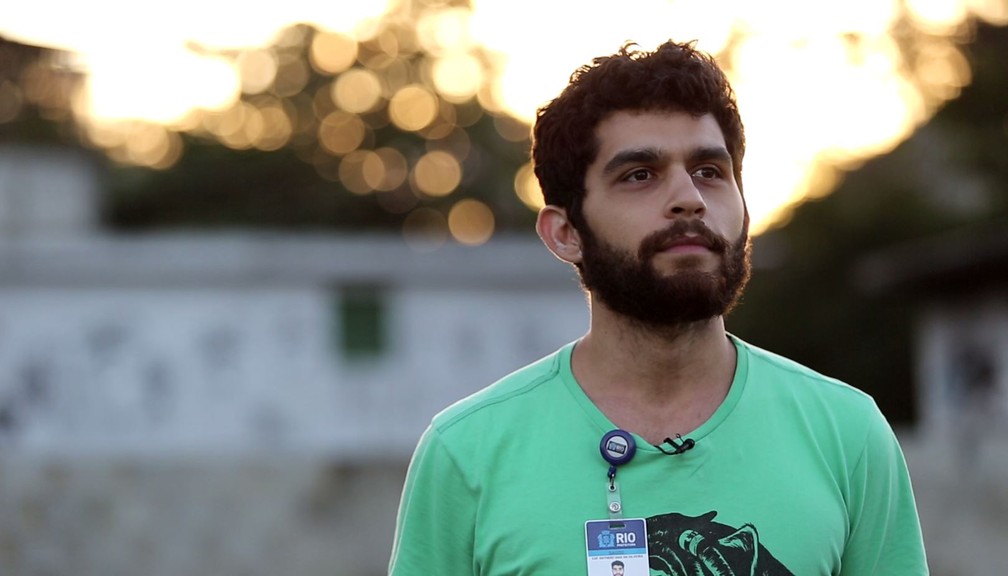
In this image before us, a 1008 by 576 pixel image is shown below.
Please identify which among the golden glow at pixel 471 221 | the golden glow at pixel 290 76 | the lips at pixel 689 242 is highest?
the golden glow at pixel 290 76

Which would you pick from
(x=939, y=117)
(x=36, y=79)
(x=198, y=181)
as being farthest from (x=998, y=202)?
(x=36, y=79)

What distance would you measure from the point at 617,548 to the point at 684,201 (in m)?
0.67

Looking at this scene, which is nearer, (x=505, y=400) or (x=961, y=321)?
(x=505, y=400)

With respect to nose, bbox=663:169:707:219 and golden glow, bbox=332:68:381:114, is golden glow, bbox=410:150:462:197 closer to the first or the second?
golden glow, bbox=332:68:381:114

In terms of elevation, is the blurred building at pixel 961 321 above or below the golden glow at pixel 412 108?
below

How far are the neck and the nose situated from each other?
22 cm

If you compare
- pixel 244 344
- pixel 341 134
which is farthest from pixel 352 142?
pixel 244 344

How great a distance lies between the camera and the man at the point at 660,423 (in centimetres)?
306

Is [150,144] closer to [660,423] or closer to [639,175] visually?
[639,175]

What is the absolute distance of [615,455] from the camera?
3104 millimetres

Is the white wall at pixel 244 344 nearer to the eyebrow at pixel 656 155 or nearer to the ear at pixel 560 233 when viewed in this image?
the ear at pixel 560 233

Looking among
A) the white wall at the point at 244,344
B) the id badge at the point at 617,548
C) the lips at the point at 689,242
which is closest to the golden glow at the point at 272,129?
the white wall at the point at 244,344

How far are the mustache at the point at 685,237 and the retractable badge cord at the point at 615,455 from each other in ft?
1.17

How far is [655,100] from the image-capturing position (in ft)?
10.8
